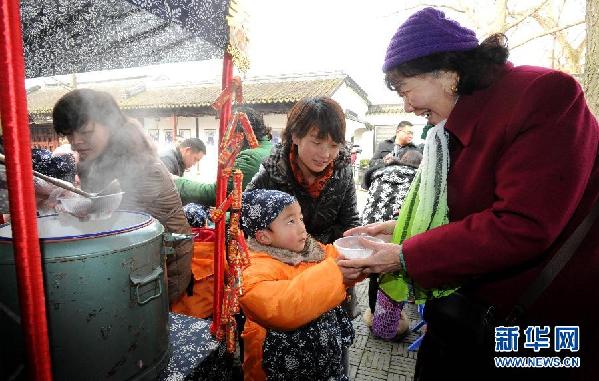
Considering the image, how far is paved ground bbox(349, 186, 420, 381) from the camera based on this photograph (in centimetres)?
329

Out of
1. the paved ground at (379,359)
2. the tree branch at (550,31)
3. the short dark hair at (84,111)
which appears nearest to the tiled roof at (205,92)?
the tree branch at (550,31)

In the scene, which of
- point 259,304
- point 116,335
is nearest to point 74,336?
point 116,335

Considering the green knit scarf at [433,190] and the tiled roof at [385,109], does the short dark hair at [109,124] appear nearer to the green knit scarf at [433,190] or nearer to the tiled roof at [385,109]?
the green knit scarf at [433,190]

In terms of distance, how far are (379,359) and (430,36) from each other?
3.28 metres

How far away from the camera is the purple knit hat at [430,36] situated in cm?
146

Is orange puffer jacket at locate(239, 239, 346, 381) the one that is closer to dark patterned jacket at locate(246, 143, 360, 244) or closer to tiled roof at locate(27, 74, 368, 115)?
dark patterned jacket at locate(246, 143, 360, 244)

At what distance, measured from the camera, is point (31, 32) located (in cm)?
263

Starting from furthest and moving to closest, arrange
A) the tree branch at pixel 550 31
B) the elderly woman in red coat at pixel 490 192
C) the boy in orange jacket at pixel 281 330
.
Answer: the tree branch at pixel 550 31 < the boy in orange jacket at pixel 281 330 < the elderly woman in red coat at pixel 490 192

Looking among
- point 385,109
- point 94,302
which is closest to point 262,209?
point 94,302

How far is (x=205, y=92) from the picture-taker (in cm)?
2055

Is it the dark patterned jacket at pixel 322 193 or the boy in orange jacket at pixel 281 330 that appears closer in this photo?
the boy in orange jacket at pixel 281 330

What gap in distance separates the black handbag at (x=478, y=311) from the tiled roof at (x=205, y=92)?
14551 mm

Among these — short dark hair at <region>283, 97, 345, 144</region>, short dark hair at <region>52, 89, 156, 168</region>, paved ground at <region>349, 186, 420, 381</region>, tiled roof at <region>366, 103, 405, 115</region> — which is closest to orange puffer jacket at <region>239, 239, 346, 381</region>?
short dark hair at <region>283, 97, 345, 144</region>

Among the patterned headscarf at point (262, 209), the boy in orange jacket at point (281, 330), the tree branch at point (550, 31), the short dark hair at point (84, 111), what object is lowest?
the boy in orange jacket at point (281, 330)
